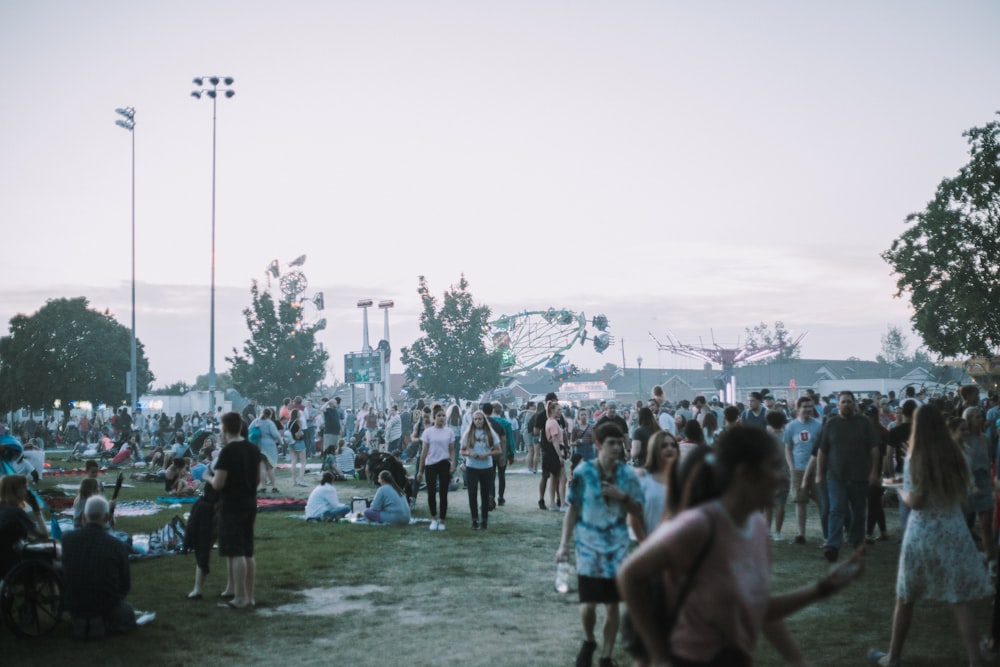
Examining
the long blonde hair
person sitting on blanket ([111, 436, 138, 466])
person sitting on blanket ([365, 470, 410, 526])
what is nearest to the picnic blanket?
person sitting on blanket ([365, 470, 410, 526])

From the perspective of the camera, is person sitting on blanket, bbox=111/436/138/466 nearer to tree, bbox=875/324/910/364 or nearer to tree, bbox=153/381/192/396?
tree, bbox=153/381/192/396

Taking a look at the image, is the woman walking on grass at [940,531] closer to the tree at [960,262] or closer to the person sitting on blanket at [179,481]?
the person sitting on blanket at [179,481]

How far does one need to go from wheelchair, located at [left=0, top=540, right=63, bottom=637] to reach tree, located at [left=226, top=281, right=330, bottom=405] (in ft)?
169

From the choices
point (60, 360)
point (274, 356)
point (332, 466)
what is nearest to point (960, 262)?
point (332, 466)

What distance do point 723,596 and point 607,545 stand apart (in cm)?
374

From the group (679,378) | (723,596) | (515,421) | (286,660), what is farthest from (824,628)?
(679,378)

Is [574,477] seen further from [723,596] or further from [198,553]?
[198,553]

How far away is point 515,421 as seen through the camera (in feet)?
139

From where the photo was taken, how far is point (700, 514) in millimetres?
3145

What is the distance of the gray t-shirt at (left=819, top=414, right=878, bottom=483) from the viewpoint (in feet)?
38.1

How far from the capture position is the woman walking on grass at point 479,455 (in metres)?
15.2

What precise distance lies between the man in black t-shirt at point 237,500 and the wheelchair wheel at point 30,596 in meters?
1.56

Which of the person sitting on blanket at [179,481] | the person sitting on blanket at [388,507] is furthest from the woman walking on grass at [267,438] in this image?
the person sitting on blanket at [388,507]

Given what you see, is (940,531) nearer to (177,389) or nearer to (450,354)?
(450,354)
